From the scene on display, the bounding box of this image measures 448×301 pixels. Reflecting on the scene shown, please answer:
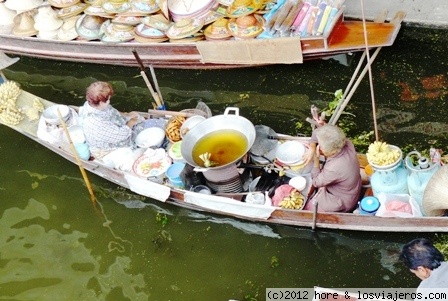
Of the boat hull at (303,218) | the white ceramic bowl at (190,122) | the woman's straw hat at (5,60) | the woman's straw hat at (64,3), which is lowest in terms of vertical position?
the boat hull at (303,218)

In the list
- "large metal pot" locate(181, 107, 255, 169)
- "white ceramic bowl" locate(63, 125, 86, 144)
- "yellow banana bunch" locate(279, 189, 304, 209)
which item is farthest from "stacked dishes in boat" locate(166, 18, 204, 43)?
"yellow banana bunch" locate(279, 189, 304, 209)

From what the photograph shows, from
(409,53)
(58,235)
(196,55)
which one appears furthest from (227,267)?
(409,53)

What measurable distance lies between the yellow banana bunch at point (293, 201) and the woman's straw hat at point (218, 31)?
3301 millimetres

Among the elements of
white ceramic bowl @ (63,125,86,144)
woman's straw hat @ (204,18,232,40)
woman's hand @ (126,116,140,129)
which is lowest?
woman's hand @ (126,116,140,129)

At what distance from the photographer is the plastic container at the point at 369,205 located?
6672 millimetres

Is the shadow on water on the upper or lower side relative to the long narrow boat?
lower

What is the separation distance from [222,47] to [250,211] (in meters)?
3.21

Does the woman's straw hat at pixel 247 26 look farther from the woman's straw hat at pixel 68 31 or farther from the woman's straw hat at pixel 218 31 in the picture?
the woman's straw hat at pixel 68 31

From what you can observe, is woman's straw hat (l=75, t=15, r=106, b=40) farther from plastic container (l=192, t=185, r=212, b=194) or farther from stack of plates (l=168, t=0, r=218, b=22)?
plastic container (l=192, t=185, r=212, b=194)

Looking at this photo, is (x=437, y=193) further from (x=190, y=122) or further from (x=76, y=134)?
(x=76, y=134)

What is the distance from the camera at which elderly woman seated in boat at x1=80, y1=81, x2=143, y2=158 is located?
741 cm

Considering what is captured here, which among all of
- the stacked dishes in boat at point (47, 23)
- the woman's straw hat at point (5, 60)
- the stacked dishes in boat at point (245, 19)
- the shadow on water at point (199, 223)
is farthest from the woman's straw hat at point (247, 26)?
the woman's straw hat at point (5, 60)

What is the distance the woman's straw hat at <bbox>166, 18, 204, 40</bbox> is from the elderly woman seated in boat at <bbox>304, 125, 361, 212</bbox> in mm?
3353

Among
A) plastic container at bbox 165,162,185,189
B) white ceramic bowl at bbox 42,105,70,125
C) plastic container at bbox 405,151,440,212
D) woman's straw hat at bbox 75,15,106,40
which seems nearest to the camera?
plastic container at bbox 405,151,440,212
